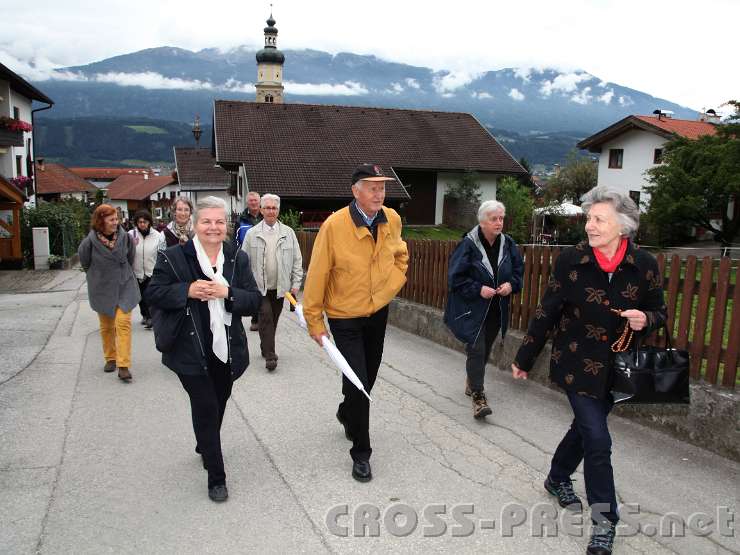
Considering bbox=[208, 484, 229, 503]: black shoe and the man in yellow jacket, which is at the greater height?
the man in yellow jacket

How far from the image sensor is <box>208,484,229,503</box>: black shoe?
12.9 ft

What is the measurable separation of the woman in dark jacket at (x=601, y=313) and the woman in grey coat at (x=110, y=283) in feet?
15.4

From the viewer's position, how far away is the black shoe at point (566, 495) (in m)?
3.83

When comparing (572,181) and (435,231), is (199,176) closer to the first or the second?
(435,231)

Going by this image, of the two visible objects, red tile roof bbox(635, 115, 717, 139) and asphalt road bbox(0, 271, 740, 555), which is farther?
red tile roof bbox(635, 115, 717, 139)

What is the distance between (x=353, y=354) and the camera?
14.1ft

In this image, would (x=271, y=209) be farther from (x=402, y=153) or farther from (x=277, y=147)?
(x=402, y=153)

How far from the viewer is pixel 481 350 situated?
18.2ft

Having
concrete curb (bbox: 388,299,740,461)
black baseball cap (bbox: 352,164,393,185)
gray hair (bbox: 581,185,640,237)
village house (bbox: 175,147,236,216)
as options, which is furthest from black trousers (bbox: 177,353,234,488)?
village house (bbox: 175,147,236,216)

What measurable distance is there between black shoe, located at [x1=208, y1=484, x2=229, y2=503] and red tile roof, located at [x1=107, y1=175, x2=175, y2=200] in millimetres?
98335

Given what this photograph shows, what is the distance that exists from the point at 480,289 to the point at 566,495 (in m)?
1.98

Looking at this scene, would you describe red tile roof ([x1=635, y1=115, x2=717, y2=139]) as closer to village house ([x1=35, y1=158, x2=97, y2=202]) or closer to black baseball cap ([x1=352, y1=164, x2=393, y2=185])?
black baseball cap ([x1=352, y1=164, x2=393, y2=185])

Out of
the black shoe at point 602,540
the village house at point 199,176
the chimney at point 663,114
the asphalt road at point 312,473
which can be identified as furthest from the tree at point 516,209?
the black shoe at point 602,540

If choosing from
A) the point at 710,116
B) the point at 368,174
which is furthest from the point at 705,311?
the point at 710,116
